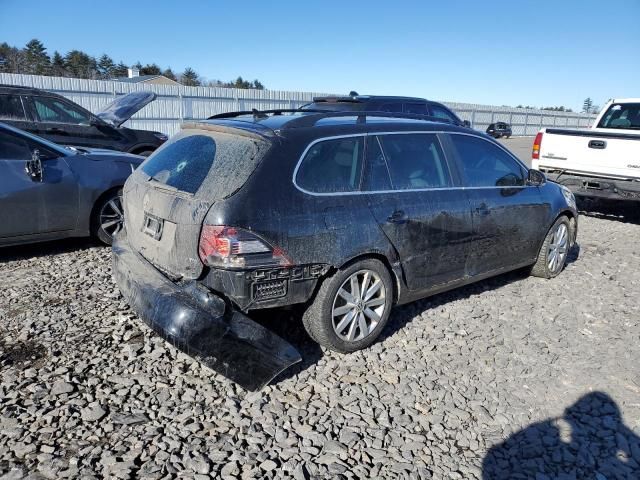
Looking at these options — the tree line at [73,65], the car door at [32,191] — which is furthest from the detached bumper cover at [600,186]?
the tree line at [73,65]

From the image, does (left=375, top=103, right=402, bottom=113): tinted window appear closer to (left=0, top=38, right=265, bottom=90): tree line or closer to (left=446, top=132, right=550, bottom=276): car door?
(left=446, top=132, right=550, bottom=276): car door

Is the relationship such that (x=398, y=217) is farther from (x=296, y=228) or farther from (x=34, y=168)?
(x=34, y=168)

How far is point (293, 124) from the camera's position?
142 inches

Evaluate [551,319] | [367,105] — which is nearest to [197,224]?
[551,319]

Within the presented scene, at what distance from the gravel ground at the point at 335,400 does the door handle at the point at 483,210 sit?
92 cm

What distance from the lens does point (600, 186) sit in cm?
825

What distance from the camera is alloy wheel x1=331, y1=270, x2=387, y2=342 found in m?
3.65

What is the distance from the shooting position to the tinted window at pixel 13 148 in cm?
525

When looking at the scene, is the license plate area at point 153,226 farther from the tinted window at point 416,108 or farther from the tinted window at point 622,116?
the tinted window at point 622,116

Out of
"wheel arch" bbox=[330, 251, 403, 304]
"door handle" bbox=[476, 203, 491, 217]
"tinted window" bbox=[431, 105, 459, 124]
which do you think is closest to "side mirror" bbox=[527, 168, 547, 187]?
"door handle" bbox=[476, 203, 491, 217]

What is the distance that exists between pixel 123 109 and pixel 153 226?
7.40 m

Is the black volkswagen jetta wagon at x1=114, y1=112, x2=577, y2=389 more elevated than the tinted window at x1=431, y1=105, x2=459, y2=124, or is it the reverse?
the tinted window at x1=431, y1=105, x2=459, y2=124

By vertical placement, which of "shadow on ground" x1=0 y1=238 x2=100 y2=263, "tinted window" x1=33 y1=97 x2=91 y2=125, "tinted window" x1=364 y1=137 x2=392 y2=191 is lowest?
"shadow on ground" x1=0 y1=238 x2=100 y2=263

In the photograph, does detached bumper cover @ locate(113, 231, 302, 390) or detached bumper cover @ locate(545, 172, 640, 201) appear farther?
detached bumper cover @ locate(545, 172, 640, 201)
